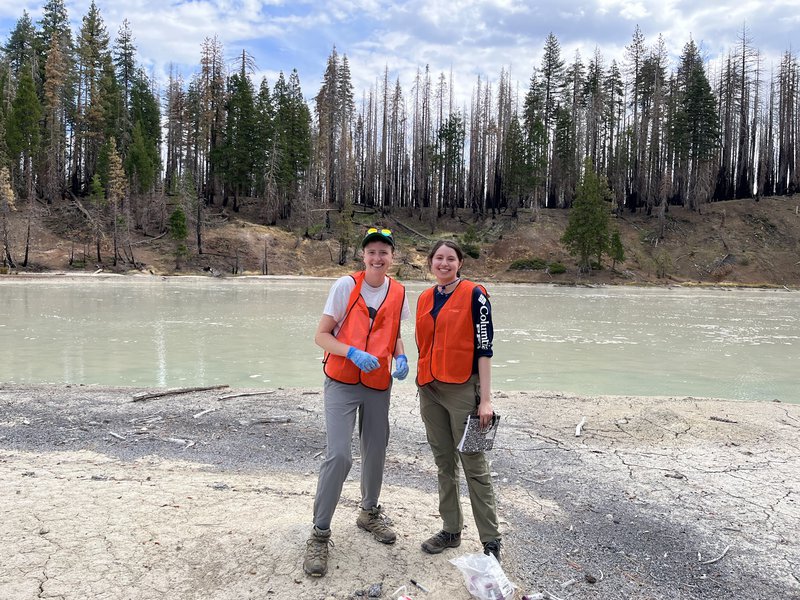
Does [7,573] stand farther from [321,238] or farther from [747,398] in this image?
[321,238]

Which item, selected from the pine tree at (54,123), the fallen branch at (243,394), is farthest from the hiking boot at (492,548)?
the pine tree at (54,123)

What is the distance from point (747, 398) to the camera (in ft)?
28.9

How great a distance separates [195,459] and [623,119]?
207 ft

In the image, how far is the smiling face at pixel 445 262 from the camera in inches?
128

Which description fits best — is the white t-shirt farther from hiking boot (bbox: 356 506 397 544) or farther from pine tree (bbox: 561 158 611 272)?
pine tree (bbox: 561 158 611 272)

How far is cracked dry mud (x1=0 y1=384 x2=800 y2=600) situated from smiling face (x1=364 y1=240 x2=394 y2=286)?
5.25 ft

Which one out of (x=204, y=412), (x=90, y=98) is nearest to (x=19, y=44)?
(x=90, y=98)

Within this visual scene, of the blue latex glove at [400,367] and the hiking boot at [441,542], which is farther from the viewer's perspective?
the hiking boot at [441,542]

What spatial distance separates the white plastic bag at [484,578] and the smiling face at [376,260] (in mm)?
1603

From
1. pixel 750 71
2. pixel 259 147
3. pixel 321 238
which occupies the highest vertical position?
pixel 750 71

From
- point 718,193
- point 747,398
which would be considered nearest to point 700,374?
point 747,398

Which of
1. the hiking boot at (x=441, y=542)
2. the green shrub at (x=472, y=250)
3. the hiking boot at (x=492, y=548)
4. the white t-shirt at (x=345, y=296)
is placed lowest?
the hiking boot at (x=441, y=542)

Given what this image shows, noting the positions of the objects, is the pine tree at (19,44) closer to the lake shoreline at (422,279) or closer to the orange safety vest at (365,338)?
the lake shoreline at (422,279)

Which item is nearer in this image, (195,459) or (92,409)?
(195,459)
